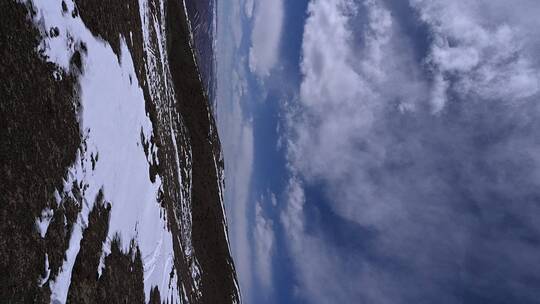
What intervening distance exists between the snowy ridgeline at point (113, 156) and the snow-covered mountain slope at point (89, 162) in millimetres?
44

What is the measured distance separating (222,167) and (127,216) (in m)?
23.4

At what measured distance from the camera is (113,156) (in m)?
13.4

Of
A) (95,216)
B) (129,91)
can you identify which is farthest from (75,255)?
Result: (129,91)

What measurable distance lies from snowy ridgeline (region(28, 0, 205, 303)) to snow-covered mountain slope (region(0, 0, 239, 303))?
4 cm

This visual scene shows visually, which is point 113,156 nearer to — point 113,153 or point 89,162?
point 113,153

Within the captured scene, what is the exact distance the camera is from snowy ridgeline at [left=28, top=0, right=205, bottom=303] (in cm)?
1061

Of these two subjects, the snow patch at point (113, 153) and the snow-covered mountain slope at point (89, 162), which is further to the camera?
the snow patch at point (113, 153)

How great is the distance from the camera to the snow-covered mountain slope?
848cm

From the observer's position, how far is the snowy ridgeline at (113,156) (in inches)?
418

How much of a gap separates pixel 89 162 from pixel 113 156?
177 centimetres

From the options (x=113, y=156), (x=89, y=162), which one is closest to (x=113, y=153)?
(x=113, y=156)

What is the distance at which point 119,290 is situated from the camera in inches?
498

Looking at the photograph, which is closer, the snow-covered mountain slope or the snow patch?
the snow-covered mountain slope

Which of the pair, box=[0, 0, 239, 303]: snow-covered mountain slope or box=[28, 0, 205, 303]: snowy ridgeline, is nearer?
box=[0, 0, 239, 303]: snow-covered mountain slope
